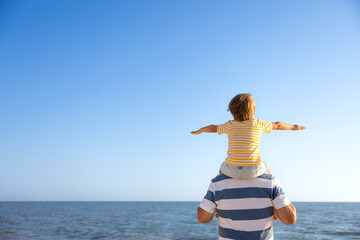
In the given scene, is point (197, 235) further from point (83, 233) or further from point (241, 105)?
point (241, 105)

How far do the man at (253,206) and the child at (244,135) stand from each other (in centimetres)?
7

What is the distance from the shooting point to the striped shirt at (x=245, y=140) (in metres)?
1.89

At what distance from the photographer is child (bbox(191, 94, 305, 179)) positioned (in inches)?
72.7

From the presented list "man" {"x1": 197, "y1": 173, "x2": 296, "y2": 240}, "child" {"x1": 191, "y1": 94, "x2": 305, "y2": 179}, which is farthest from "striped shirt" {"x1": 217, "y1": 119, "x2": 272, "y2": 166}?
"man" {"x1": 197, "y1": 173, "x2": 296, "y2": 240}

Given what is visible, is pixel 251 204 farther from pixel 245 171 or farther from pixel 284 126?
pixel 284 126

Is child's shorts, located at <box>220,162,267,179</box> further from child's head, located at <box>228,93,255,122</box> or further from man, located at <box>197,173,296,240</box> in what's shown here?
child's head, located at <box>228,93,255,122</box>

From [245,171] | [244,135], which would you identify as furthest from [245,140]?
[245,171]

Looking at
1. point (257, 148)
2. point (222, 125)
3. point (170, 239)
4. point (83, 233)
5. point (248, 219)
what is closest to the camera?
point (248, 219)

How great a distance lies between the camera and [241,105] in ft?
6.59

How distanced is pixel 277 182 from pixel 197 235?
1551cm

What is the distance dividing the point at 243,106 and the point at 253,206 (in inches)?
25.2

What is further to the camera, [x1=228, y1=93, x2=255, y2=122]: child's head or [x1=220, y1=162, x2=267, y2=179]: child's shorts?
[x1=228, y1=93, x2=255, y2=122]: child's head

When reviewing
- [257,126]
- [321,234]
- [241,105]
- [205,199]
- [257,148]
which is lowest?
[321,234]

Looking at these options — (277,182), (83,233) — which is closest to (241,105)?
(277,182)
